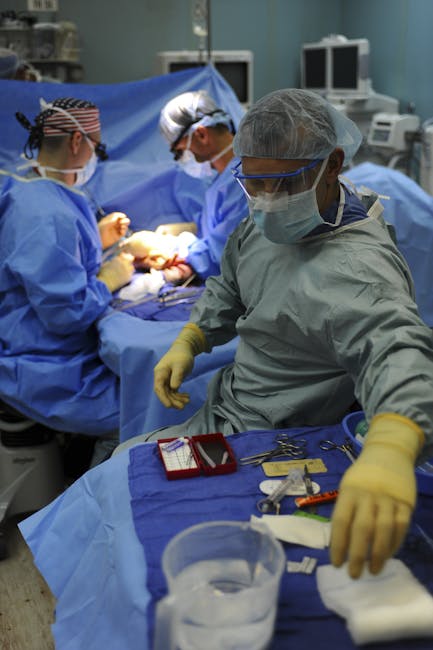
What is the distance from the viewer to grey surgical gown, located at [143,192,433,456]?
114 cm

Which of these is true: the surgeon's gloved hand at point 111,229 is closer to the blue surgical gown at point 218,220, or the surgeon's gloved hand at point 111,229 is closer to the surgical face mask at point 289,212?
the blue surgical gown at point 218,220

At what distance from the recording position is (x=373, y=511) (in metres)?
0.90

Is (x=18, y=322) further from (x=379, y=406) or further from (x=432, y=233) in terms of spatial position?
(x=432, y=233)

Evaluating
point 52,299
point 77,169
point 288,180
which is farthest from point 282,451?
point 77,169

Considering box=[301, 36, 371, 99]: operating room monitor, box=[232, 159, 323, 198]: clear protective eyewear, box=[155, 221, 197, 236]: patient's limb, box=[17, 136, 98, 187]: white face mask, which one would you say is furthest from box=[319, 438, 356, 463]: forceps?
box=[301, 36, 371, 99]: operating room monitor

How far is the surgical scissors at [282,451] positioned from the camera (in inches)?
52.2

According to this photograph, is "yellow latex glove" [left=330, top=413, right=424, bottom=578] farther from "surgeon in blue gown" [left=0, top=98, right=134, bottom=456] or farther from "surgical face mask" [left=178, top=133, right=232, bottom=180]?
"surgical face mask" [left=178, top=133, right=232, bottom=180]

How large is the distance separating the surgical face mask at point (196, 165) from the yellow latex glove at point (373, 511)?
7.10 feet

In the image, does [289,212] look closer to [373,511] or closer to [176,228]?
[373,511]

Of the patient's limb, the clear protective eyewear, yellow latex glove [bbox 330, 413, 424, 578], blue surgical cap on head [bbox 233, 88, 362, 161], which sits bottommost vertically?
the patient's limb

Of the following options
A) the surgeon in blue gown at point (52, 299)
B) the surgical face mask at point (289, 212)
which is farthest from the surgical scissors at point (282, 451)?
the surgeon in blue gown at point (52, 299)

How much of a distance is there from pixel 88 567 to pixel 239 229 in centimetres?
91

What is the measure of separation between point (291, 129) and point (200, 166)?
1659 millimetres

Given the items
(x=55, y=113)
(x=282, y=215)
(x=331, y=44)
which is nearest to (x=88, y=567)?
(x=282, y=215)
